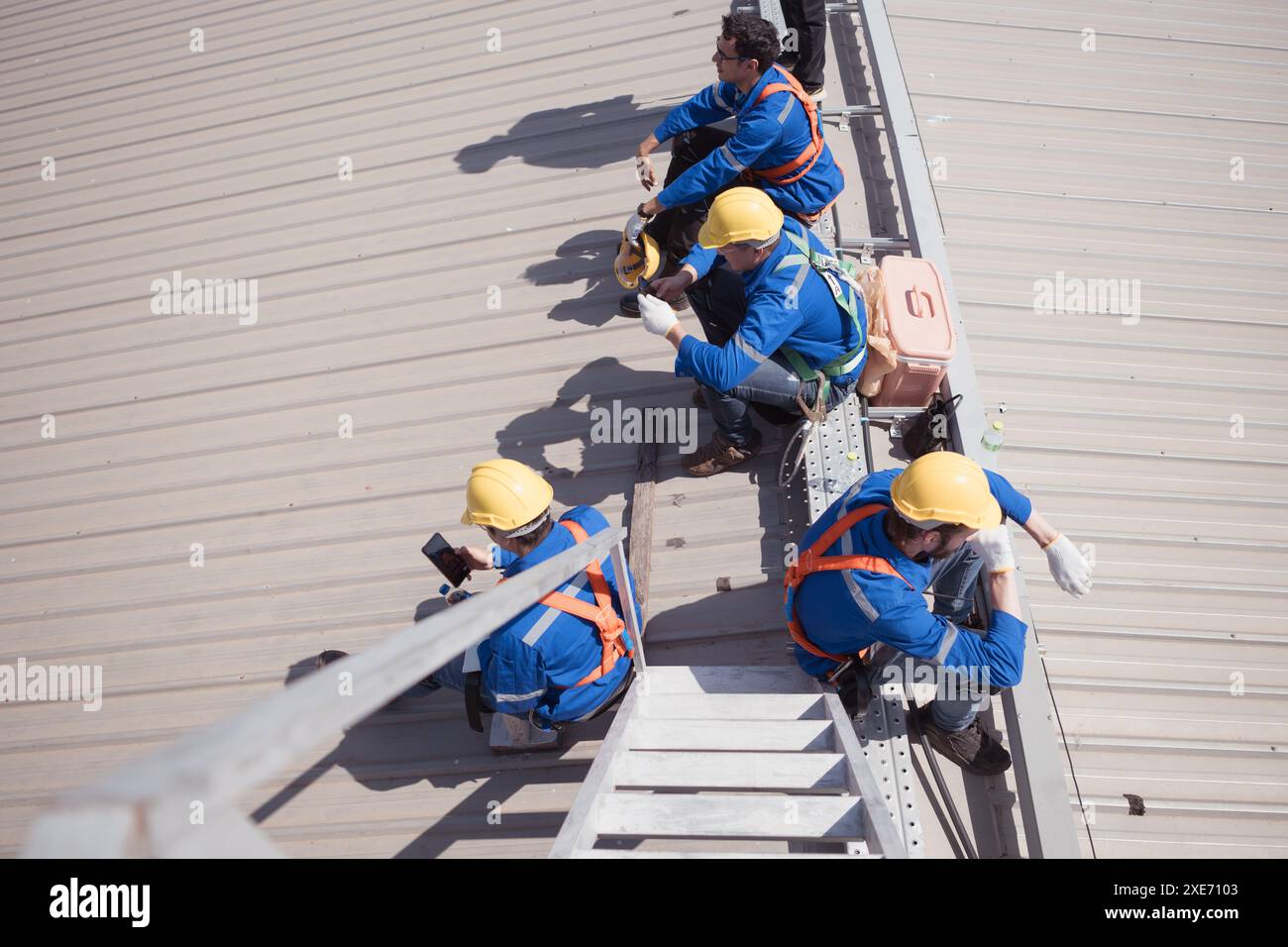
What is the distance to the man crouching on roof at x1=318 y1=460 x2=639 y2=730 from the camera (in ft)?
9.38

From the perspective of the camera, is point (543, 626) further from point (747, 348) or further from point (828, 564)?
point (747, 348)

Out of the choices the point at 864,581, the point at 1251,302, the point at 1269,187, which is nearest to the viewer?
the point at 864,581

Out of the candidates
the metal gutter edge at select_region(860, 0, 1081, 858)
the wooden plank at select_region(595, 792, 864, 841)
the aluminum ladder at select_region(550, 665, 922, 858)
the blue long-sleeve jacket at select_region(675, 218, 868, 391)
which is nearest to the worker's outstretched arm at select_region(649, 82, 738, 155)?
the metal gutter edge at select_region(860, 0, 1081, 858)

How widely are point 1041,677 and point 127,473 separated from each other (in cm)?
556

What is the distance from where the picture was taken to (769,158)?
421 cm

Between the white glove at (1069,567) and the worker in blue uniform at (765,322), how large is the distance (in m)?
1.24

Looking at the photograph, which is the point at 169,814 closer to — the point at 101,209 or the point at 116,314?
the point at 116,314

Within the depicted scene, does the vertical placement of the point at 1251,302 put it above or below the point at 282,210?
below

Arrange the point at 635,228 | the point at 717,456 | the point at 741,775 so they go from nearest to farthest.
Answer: the point at 741,775
the point at 717,456
the point at 635,228

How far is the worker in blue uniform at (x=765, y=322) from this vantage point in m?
3.39

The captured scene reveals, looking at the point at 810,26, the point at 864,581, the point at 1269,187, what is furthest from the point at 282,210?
the point at 1269,187

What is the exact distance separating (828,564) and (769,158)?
2.61 meters

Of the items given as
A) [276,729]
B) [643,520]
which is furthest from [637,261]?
[276,729]

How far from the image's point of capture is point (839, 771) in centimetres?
242
